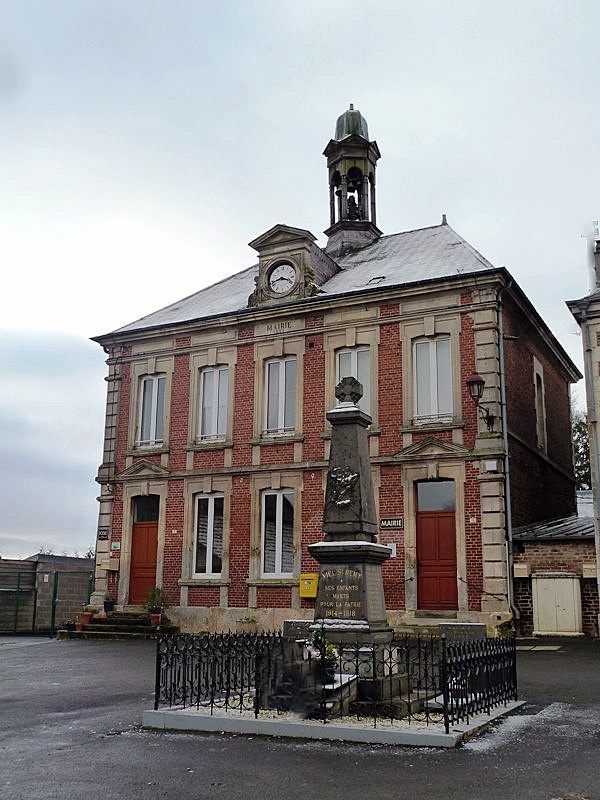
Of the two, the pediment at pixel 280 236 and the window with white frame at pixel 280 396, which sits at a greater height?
the pediment at pixel 280 236

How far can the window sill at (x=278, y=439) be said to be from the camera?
851 inches

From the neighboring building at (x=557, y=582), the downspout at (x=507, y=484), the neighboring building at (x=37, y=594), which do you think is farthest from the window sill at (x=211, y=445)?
the neighboring building at (x=557, y=582)

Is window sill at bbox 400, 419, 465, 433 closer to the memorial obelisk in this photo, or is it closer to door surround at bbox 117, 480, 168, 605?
door surround at bbox 117, 480, 168, 605

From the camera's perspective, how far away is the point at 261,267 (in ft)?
77.0

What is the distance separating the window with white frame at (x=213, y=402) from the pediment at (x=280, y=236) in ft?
11.7

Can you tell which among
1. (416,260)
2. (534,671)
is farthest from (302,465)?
(534,671)

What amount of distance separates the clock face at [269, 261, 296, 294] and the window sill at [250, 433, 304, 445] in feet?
13.1

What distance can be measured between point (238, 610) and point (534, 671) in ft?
31.7

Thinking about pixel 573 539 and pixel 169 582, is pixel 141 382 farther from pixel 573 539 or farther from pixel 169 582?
pixel 573 539

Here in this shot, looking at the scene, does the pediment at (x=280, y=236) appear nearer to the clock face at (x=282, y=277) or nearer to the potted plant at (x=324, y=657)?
the clock face at (x=282, y=277)

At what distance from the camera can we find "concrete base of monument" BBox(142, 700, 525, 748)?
7.98 m

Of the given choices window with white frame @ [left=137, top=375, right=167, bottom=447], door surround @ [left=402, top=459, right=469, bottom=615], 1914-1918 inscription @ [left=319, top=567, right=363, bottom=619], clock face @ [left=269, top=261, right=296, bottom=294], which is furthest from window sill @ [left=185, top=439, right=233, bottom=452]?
1914-1918 inscription @ [left=319, top=567, right=363, bottom=619]

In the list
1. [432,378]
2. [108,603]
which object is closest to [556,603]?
[432,378]

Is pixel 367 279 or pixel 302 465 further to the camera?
pixel 367 279
